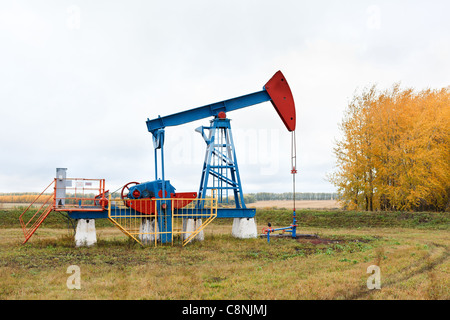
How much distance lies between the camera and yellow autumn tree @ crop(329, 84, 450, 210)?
2342 centimetres

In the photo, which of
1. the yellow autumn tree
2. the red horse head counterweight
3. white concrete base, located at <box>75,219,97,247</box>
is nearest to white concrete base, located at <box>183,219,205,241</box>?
white concrete base, located at <box>75,219,97,247</box>

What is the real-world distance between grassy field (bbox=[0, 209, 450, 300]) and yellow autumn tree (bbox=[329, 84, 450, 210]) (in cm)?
973

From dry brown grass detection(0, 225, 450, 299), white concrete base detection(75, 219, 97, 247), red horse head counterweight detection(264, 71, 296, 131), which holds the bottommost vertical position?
dry brown grass detection(0, 225, 450, 299)

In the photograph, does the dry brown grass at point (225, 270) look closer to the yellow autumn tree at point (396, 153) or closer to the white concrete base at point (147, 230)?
the white concrete base at point (147, 230)

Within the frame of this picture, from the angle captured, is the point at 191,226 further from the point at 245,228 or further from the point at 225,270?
the point at 225,270

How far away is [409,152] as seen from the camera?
24188 millimetres

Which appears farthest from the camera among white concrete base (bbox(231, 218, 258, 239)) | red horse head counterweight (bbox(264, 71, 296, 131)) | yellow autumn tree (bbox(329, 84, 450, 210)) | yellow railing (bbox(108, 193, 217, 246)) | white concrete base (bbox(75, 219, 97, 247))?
yellow autumn tree (bbox(329, 84, 450, 210))

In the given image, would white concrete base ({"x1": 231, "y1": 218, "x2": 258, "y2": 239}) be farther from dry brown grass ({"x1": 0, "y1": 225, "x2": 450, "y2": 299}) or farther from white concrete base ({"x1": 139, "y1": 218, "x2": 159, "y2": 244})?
white concrete base ({"x1": 139, "y1": 218, "x2": 159, "y2": 244})

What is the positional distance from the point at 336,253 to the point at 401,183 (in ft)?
47.2

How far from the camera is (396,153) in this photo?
2359 centimetres

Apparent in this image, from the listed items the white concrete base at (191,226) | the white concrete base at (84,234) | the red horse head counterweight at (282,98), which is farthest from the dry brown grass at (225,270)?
the red horse head counterweight at (282,98)

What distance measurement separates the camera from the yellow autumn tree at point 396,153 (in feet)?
76.8

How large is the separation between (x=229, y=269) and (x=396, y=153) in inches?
718

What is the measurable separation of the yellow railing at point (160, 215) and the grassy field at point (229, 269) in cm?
53
